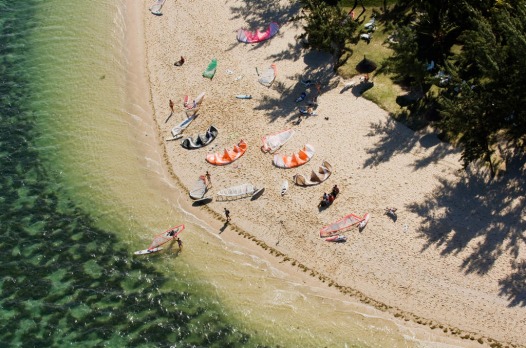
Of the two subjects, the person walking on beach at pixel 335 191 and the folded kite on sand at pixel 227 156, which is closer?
the person walking on beach at pixel 335 191

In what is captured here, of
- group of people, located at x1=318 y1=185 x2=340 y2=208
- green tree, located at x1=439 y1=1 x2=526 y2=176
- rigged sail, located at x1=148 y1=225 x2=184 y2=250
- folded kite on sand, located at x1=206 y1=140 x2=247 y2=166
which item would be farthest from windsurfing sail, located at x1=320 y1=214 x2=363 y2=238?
rigged sail, located at x1=148 y1=225 x2=184 y2=250

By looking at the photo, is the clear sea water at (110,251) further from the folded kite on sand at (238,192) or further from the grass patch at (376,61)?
the grass patch at (376,61)

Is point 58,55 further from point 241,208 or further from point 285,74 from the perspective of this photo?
point 241,208

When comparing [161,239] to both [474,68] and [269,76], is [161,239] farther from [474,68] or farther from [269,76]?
[474,68]

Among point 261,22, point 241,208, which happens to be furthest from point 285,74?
point 241,208

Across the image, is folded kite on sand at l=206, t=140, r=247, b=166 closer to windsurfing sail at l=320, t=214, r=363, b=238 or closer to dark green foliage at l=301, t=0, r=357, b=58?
windsurfing sail at l=320, t=214, r=363, b=238

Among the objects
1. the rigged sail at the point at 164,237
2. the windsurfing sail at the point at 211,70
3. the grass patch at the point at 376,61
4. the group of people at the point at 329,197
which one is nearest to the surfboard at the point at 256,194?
the group of people at the point at 329,197
